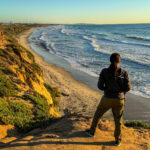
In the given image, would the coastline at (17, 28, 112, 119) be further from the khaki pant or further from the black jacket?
the black jacket

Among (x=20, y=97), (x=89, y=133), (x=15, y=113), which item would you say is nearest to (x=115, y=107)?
(x=89, y=133)

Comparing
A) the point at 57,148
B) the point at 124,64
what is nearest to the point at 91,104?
the point at 57,148

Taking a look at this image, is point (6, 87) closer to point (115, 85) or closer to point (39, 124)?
point (39, 124)

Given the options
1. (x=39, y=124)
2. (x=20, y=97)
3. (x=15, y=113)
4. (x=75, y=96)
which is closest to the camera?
(x=39, y=124)

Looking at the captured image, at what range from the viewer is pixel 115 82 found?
13.4 ft

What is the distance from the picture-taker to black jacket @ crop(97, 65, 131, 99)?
4.02m

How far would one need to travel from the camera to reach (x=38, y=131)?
5121 mm

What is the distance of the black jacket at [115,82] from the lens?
4.02 m

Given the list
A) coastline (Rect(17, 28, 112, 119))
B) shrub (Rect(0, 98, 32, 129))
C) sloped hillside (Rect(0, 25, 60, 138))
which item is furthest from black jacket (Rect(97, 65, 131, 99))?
coastline (Rect(17, 28, 112, 119))

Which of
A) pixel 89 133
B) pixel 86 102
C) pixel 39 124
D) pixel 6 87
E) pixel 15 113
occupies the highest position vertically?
pixel 6 87

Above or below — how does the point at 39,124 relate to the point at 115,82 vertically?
below

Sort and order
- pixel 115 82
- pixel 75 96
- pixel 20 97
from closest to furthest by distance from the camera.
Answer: pixel 115 82 → pixel 20 97 → pixel 75 96

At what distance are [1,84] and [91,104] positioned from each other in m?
4.82

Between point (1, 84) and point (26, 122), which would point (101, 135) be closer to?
point (26, 122)
